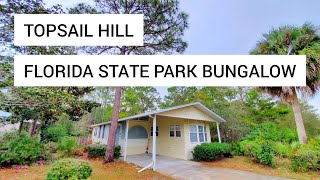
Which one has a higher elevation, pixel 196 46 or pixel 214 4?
pixel 214 4

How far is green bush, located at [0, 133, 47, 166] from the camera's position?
8.14 m

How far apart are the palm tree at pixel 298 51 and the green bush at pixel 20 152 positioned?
1276cm

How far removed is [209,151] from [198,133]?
199 cm

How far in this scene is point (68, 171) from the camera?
4.84 meters

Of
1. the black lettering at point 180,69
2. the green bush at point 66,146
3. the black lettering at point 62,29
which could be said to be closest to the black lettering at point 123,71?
the black lettering at point 180,69

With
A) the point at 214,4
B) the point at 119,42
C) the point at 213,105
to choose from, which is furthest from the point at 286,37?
the point at 119,42

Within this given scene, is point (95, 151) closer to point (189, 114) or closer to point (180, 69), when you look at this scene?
point (189, 114)

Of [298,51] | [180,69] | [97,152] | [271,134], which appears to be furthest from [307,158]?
[97,152]

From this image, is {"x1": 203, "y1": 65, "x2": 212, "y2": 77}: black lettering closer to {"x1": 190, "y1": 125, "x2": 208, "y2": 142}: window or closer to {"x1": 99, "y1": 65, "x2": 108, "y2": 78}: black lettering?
{"x1": 99, "y1": 65, "x2": 108, "y2": 78}: black lettering

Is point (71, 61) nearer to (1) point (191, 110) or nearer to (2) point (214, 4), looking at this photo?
(2) point (214, 4)

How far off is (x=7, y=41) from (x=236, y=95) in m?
20.9

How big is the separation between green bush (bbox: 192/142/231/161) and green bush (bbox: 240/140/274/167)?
1320 mm

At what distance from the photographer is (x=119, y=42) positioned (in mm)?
4867

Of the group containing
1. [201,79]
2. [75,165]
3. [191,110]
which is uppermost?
[201,79]
